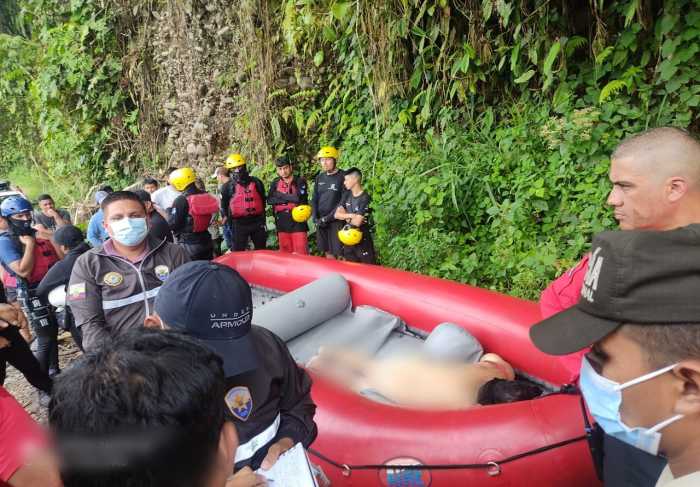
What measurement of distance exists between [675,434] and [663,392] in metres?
0.08

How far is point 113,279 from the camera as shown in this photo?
2.15 meters

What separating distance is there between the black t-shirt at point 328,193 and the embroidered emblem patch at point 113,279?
9.76 feet

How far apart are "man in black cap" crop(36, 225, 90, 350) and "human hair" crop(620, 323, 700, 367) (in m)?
3.20

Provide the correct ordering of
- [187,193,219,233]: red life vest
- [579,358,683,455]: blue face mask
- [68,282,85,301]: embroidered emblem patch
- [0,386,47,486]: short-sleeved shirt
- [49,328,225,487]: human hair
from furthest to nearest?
1. [187,193,219,233]: red life vest
2. [68,282,85,301]: embroidered emblem patch
3. [0,386,47,486]: short-sleeved shirt
4. [579,358,683,455]: blue face mask
5. [49,328,225,487]: human hair

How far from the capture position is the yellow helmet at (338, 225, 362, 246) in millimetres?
4562

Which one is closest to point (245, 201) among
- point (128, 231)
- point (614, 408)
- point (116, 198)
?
point (116, 198)

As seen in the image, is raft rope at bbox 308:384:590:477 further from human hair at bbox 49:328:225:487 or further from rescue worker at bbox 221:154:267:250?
rescue worker at bbox 221:154:267:250

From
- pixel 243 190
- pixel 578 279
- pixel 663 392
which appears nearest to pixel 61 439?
pixel 663 392

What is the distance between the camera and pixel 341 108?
7086mm

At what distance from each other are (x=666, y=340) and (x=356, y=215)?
3.91 metres

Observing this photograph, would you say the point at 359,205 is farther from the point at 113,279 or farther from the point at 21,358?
the point at 21,358

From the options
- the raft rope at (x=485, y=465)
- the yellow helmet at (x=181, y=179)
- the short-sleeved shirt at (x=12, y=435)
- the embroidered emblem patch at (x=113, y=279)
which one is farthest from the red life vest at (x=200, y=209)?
the short-sleeved shirt at (x=12, y=435)

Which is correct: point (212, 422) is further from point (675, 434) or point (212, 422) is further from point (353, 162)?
point (353, 162)

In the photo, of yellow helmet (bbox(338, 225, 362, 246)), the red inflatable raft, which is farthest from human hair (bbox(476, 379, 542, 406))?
yellow helmet (bbox(338, 225, 362, 246))
